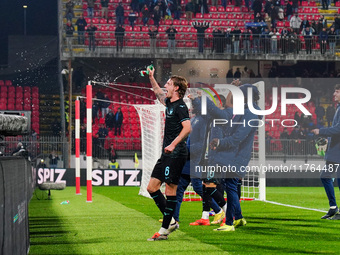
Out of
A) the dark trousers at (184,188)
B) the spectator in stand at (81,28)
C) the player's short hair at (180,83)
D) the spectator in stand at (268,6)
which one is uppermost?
the spectator in stand at (268,6)

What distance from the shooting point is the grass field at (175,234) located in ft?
26.7

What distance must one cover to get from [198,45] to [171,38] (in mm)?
1520

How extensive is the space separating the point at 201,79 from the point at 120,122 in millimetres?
6608

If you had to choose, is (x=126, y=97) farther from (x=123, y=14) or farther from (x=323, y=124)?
(x=323, y=124)

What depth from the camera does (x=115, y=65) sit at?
3900 cm

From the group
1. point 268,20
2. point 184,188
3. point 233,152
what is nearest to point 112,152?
point 268,20

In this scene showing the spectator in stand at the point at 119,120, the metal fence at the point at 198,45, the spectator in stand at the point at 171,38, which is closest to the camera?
the spectator in stand at the point at 119,120

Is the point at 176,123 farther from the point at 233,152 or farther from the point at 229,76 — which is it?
the point at 229,76

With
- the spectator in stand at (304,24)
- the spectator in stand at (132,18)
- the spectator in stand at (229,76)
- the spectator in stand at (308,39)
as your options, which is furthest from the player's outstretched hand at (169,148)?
the spectator in stand at (304,24)

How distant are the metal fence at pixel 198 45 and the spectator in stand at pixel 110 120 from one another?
4.08 meters

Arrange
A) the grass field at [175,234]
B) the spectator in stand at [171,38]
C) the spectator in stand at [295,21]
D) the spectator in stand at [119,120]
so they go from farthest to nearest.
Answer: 1. the spectator in stand at [295,21]
2. the spectator in stand at [171,38]
3. the spectator in stand at [119,120]
4. the grass field at [175,234]

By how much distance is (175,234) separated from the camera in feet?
31.9

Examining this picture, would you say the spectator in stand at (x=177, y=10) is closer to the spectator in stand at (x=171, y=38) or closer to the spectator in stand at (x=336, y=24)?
the spectator in stand at (x=171, y=38)

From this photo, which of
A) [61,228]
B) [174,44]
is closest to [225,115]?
[61,228]
